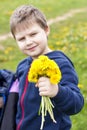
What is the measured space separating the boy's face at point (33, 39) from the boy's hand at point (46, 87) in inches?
21.0

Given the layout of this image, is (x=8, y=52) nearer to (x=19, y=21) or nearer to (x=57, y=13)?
(x=57, y=13)

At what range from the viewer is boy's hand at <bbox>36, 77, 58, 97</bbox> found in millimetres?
2725

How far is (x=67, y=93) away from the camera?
2971mm

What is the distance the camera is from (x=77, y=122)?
5.78 meters

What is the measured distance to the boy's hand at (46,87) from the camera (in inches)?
107

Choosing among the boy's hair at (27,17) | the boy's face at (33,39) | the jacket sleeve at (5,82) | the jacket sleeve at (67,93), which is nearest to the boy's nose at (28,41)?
the boy's face at (33,39)

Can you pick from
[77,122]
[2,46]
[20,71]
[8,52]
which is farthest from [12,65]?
[20,71]

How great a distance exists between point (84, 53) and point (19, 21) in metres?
6.03

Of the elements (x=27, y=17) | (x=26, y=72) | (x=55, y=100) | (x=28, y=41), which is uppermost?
(x=27, y=17)

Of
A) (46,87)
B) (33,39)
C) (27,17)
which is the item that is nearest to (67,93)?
(46,87)

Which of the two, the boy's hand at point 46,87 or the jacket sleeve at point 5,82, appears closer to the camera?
the boy's hand at point 46,87

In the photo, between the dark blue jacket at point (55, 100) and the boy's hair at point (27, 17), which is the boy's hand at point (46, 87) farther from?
the boy's hair at point (27, 17)

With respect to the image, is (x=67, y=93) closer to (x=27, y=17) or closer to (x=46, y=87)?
(x=46, y=87)

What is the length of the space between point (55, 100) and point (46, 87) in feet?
0.82
